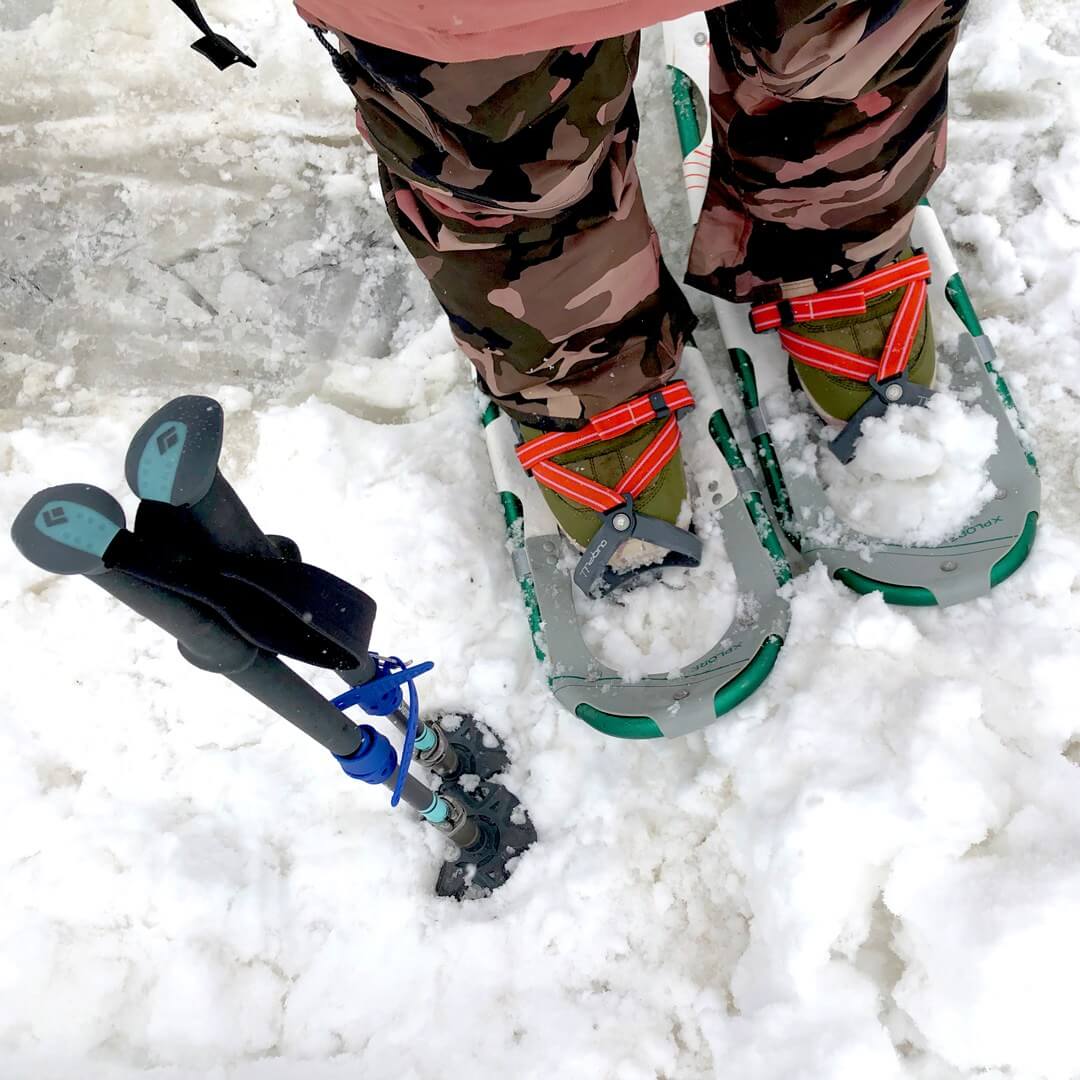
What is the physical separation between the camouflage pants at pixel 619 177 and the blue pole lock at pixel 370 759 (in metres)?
0.52

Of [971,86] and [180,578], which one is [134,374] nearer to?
[180,578]

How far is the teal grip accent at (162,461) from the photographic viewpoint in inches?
19.5

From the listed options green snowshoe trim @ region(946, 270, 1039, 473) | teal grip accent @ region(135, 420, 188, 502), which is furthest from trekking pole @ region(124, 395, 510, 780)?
green snowshoe trim @ region(946, 270, 1039, 473)

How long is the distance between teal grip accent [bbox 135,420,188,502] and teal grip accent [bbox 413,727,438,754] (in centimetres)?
48

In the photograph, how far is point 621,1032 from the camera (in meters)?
1.04

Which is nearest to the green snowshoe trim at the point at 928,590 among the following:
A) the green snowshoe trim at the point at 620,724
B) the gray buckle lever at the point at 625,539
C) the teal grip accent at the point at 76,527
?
the gray buckle lever at the point at 625,539

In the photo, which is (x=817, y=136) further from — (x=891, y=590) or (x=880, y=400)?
(x=891, y=590)

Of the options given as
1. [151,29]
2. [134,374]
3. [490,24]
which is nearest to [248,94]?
[151,29]

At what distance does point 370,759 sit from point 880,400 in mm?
854

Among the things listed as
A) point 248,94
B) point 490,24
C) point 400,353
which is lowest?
point 400,353

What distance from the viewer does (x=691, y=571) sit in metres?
1.21

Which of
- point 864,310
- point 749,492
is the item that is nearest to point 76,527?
point 749,492

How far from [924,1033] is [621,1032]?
347mm

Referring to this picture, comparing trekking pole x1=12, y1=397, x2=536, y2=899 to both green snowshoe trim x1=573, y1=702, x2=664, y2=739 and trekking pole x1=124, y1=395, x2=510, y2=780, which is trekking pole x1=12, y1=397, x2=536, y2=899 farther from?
green snowshoe trim x1=573, y1=702, x2=664, y2=739
